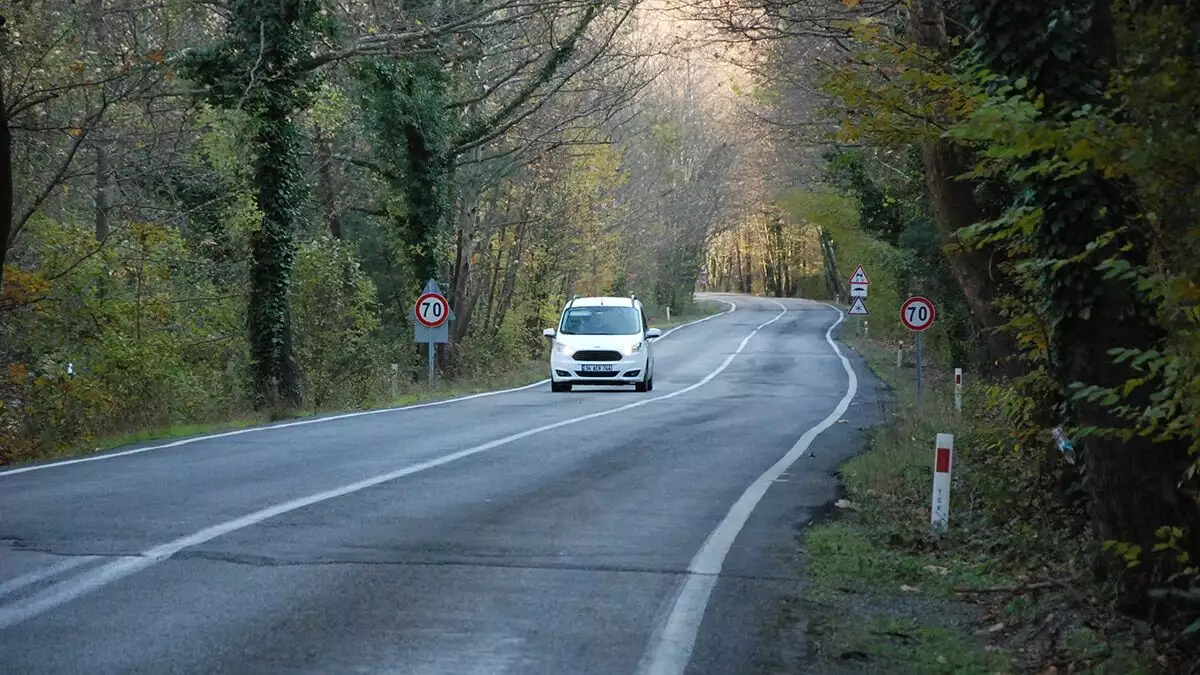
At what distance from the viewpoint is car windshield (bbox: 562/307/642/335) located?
3206 centimetres

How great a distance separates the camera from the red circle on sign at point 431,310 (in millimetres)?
30609

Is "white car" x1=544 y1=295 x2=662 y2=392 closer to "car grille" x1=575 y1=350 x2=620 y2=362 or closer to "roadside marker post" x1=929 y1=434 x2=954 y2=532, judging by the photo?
"car grille" x1=575 y1=350 x2=620 y2=362

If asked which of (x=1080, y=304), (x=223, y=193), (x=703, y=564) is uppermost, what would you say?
(x=223, y=193)

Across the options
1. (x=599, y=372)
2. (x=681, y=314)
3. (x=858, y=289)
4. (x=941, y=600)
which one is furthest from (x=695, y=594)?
(x=681, y=314)

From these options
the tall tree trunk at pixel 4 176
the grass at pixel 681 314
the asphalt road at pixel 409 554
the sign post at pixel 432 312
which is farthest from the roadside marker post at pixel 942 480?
the grass at pixel 681 314

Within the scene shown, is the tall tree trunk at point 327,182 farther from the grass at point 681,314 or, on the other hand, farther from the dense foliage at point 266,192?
the grass at point 681,314

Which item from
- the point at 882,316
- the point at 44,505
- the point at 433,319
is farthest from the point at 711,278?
the point at 44,505

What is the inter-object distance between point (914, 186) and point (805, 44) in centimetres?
317

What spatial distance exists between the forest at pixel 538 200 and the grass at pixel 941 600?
1.17 feet

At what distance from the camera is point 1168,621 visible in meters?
7.42

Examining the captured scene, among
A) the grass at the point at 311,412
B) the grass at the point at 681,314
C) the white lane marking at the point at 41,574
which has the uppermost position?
the grass at the point at 681,314

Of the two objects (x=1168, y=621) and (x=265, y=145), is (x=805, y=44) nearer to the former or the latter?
(x=265, y=145)

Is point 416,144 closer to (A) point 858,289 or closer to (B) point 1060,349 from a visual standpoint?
(A) point 858,289

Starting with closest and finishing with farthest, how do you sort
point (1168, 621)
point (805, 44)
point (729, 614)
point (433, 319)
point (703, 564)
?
point (1168, 621), point (729, 614), point (703, 564), point (805, 44), point (433, 319)
